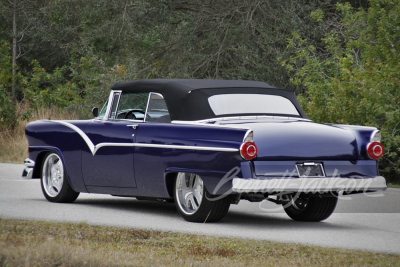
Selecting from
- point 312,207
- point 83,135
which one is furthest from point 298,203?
A: point 83,135

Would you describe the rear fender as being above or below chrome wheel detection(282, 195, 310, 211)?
above

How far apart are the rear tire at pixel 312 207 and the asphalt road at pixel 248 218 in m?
0.14

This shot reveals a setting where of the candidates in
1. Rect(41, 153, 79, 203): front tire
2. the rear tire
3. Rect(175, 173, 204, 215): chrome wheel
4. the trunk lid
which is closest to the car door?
Rect(41, 153, 79, 203): front tire

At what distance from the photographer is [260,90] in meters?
9.57

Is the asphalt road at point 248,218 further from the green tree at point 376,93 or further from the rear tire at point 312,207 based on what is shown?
the green tree at point 376,93

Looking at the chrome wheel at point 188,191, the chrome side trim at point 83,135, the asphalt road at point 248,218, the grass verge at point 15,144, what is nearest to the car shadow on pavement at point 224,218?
the asphalt road at point 248,218

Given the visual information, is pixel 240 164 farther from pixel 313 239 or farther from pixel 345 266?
pixel 345 266

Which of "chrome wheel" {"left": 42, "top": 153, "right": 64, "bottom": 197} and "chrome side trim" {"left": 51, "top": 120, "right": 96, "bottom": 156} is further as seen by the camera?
"chrome wheel" {"left": 42, "top": 153, "right": 64, "bottom": 197}

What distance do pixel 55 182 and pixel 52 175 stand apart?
0.11m

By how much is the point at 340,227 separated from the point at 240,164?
172 centimetres

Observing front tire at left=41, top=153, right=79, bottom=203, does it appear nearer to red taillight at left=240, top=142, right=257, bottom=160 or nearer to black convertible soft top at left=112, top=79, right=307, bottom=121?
black convertible soft top at left=112, top=79, right=307, bottom=121

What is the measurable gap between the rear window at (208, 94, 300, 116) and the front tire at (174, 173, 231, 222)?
2.84 feet

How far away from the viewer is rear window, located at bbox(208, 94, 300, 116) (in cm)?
907

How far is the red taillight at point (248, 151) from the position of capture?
8039 mm
